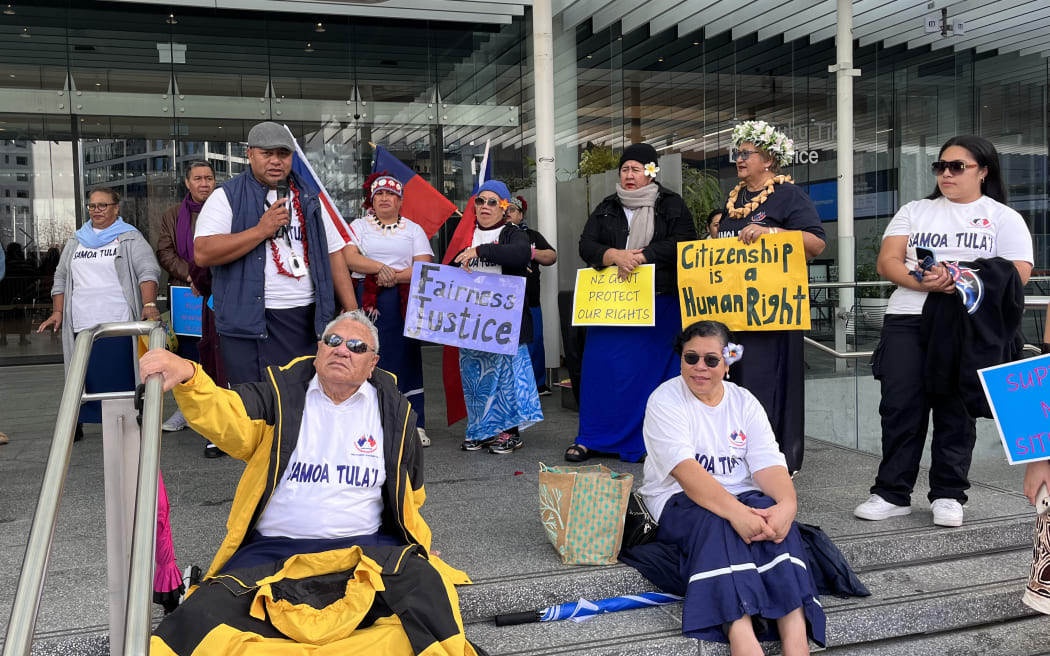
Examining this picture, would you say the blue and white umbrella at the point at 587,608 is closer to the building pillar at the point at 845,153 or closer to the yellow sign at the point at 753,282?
the yellow sign at the point at 753,282

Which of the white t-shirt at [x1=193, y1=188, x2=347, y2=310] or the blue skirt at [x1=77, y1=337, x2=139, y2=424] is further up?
the white t-shirt at [x1=193, y1=188, x2=347, y2=310]

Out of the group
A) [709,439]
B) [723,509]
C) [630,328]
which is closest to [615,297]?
[630,328]

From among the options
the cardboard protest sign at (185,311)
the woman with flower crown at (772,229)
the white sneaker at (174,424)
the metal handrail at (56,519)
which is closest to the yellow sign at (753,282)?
the woman with flower crown at (772,229)

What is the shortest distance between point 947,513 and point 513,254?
270 cm

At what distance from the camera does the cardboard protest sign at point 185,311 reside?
248 inches

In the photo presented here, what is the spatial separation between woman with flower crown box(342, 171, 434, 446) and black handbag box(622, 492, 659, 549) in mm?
2096

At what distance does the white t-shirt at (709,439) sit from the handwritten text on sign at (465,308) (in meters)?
1.96

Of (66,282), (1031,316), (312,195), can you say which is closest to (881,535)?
(312,195)

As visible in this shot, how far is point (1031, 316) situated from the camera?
Result: 7.01 meters

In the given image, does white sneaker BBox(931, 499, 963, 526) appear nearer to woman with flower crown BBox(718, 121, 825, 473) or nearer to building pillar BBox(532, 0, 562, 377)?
woman with flower crown BBox(718, 121, 825, 473)

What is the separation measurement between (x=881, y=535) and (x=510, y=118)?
873 centimetres

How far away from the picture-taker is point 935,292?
408 centimetres

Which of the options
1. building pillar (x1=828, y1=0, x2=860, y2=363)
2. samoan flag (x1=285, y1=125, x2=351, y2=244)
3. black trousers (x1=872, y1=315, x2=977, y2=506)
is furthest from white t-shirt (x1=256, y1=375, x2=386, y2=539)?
building pillar (x1=828, y1=0, x2=860, y2=363)

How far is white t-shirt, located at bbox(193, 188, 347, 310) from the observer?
163 inches
